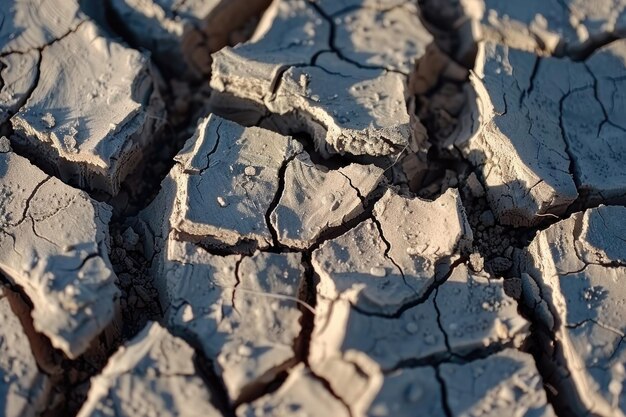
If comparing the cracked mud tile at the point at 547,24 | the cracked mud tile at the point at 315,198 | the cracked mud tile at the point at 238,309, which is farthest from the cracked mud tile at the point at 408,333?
the cracked mud tile at the point at 547,24

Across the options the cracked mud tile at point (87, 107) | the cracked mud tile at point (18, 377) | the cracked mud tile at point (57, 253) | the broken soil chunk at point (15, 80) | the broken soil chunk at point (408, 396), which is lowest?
the broken soil chunk at point (408, 396)

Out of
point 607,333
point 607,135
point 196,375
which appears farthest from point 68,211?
point 607,135

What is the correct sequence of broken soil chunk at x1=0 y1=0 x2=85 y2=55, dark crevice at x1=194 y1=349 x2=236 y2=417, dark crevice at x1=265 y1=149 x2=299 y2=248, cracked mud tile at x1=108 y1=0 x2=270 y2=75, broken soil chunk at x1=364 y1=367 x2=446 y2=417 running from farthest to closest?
cracked mud tile at x1=108 y1=0 x2=270 y2=75
broken soil chunk at x1=0 y1=0 x2=85 y2=55
dark crevice at x1=265 y1=149 x2=299 y2=248
dark crevice at x1=194 y1=349 x2=236 y2=417
broken soil chunk at x1=364 y1=367 x2=446 y2=417

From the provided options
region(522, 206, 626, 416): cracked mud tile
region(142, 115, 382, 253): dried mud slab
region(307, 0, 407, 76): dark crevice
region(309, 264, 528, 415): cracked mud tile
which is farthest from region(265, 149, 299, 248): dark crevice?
region(522, 206, 626, 416): cracked mud tile

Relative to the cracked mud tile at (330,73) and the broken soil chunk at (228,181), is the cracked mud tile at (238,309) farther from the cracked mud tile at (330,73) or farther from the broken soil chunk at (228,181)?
the cracked mud tile at (330,73)

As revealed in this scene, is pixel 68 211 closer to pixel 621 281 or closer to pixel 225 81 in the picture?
pixel 225 81

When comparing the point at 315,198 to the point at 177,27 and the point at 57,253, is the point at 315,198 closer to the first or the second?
the point at 57,253

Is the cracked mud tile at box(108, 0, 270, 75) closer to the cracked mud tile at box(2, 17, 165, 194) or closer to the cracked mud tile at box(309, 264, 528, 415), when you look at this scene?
the cracked mud tile at box(2, 17, 165, 194)
